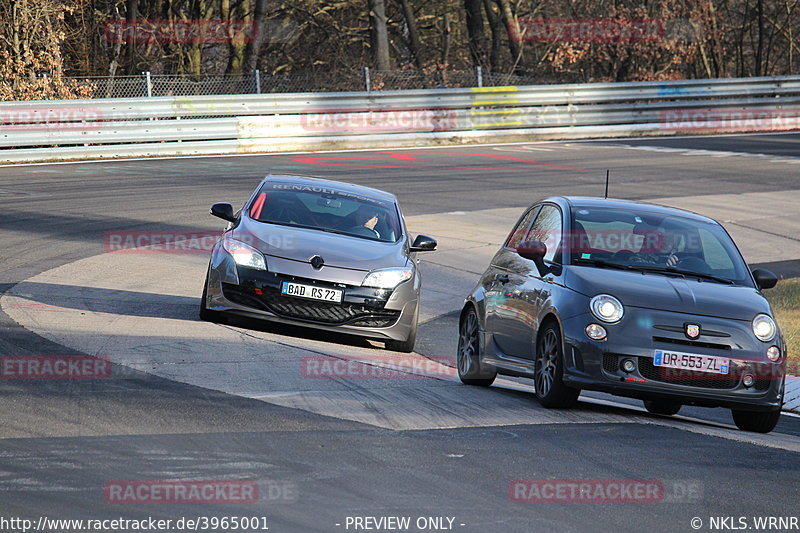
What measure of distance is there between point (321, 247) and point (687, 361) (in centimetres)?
439

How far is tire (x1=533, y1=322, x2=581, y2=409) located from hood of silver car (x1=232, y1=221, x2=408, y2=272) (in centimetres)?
297

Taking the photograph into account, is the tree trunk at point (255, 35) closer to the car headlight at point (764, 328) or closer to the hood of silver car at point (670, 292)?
the hood of silver car at point (670, 292)

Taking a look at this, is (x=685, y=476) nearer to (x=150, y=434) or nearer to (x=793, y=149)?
(x=150, y=434)

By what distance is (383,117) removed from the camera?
96.7 feet

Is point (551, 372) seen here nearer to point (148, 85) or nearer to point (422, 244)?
point (422, 244)

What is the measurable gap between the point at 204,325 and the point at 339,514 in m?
6.20

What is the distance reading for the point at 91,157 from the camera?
1007 inches

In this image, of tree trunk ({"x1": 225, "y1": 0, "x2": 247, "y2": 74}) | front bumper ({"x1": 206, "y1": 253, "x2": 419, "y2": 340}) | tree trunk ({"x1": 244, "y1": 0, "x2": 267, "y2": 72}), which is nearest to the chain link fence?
tree trunk ({"x1": 244, "y1": 0, "x2": 267, "y2": 72})

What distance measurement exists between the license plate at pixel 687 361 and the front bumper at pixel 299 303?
12.6 ft

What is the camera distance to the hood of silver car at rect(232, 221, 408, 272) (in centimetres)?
1165

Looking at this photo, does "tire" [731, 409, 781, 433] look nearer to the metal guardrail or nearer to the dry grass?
the dry grass

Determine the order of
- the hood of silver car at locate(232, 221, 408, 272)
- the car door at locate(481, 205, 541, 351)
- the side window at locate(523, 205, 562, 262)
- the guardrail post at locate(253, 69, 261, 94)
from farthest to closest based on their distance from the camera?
the guardrail post at locate(253, 69, 261, 94)
the hood of silver car at locate(232, 221, 408, 272)
the car door at locate(481, 205, 541, 351)
the side window at locate(523, 205, 562, 262)

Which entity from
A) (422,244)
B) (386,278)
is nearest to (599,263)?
(386,278)

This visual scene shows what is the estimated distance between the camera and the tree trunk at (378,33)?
120 feet
